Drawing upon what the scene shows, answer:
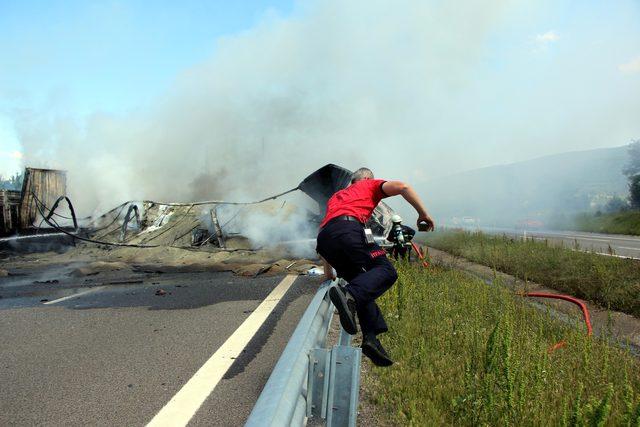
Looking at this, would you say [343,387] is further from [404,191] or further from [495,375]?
[404,191]

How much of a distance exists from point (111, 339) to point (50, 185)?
1203 centimetres

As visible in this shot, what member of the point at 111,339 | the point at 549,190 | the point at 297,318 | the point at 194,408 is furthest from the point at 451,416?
the point at 549,190

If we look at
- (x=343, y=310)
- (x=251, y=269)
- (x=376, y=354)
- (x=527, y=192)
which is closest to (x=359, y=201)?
(x=343, y=310)

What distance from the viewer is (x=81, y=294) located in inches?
283

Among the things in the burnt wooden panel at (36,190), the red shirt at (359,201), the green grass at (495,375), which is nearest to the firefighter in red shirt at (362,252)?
the red shirt at (359,201)

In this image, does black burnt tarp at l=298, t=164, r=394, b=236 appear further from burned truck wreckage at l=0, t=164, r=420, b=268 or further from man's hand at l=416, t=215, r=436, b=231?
man's hand at l=416, t=215, r=436, b=231

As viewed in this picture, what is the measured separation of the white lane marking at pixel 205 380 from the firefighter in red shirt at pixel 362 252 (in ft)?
3.61

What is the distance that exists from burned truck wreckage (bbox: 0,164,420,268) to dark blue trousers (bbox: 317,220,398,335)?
5.89 meters

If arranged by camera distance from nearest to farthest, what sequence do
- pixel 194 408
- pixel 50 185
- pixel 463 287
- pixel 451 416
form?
pixel 451 416, pixel 194 408, pixel 463 287, pixel 50 185

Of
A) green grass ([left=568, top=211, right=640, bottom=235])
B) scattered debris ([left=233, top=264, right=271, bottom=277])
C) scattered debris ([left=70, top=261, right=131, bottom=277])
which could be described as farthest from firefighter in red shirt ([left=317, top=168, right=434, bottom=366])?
green grass ([left=568, top=211, right=640, bottom=235])

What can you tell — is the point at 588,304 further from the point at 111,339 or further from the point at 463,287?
the point at 111,339

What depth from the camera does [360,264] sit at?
344 cm

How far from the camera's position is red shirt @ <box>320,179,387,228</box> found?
359 centimetres

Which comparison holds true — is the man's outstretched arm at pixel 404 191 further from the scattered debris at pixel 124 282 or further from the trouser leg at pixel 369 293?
the scattered debris at pixel 124 282
